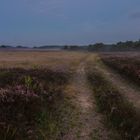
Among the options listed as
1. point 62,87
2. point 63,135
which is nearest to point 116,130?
point 63,135

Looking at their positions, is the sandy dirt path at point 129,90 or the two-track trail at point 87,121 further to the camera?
the sandy dirt path at point 129,90

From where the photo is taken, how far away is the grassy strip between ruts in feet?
42.3

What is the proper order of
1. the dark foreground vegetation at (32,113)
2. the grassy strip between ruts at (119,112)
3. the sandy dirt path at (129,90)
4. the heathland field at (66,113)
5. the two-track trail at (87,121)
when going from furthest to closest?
the sandy dirt path at (129,90), the grassy strip between ruts at (119,112), the two-track trail at (87,121), the heathland field at (66,113), the dark foreground vegetation at (32,113)

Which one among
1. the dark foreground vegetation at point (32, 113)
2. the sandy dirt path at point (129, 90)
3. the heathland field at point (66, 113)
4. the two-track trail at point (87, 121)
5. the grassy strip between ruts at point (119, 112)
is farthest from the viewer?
the sandy dirt path at point (129, 90)

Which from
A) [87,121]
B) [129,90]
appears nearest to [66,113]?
[87,121]

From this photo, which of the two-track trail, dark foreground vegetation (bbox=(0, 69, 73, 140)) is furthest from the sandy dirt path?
dark foreground vegetation (bbox=(0, 69, 73, 140))

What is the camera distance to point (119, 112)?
49.0ft

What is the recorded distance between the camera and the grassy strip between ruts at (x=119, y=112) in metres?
12.9

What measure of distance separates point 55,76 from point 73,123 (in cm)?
1100

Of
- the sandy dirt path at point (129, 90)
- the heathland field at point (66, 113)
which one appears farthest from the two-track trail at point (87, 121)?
the sandy dirt path at point (129, 90)

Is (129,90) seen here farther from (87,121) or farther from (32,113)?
(32,113)

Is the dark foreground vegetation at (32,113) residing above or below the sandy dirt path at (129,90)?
above

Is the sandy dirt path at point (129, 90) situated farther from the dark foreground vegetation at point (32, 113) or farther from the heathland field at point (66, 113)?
the dark foreground vegetation at point (32, 113)

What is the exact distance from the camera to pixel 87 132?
13.1 metres
